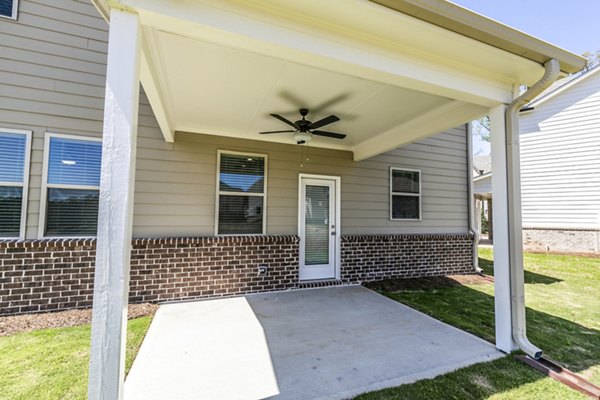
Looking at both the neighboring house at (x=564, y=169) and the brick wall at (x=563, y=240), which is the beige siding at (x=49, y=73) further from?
the brick wall at (x=563, y=240)

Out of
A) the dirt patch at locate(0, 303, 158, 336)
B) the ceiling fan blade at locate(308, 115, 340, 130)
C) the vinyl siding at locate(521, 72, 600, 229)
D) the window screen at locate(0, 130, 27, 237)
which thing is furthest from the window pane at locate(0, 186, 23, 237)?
the vinyl siding at locate(521, 72, 600, 229)

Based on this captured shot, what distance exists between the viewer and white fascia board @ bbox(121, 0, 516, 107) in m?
1.87

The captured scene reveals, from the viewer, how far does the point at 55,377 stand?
2.36 m

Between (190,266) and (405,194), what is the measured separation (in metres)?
4.83

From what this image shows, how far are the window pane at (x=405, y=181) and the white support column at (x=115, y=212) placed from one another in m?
5.60

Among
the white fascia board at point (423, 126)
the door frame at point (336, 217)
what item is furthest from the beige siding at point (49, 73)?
the white fascia board at point (423, 126)

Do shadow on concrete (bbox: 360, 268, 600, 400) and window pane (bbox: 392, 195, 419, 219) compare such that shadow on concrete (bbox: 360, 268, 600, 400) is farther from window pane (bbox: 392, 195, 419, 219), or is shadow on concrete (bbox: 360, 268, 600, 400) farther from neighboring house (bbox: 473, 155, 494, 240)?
neighboring house (bbox: 473, 155, 494, 240)

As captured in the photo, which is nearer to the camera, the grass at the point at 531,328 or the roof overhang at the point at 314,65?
A: the roof overhang at the point at 314,65

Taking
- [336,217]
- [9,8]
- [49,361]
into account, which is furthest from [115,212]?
[9,8]

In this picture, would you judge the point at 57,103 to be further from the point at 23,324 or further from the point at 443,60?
the point at 443,60

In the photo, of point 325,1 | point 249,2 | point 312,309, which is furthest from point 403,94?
point 312,309

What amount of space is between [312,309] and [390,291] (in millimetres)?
1810

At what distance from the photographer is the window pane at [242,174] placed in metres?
4.99

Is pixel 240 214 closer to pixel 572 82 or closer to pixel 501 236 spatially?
pixel 501 236
